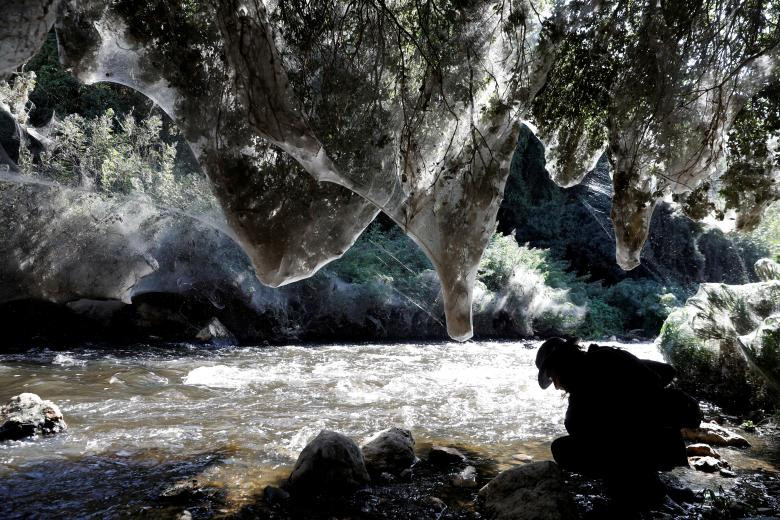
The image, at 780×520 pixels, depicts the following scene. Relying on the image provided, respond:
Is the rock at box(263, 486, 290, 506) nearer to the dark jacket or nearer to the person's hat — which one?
the person's hat

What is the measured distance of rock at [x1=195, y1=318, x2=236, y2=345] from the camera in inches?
462

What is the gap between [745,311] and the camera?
5.85 metres

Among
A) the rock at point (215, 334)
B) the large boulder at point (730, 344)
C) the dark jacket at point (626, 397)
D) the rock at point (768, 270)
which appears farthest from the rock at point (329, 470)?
the rock at point (215, 334)

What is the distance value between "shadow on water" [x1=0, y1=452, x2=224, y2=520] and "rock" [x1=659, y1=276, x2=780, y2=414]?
520 centimetres

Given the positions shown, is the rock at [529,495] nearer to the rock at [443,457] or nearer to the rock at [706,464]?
the rock at [443,457]

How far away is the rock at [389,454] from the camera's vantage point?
3900 millimetres

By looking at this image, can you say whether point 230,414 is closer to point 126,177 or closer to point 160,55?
point 160,55

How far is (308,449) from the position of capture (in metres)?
3.67

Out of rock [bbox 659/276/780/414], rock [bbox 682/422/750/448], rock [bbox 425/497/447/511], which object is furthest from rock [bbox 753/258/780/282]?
rock [bbox 425/497/447/511]

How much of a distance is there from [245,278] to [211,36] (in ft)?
29.7

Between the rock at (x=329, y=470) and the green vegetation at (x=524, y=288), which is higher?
the green vegetation at (x=524, y=288)

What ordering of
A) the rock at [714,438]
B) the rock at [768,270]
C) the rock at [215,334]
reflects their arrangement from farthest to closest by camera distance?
the rock at [215,334], the rock at [768,270], the rock at [714,438]

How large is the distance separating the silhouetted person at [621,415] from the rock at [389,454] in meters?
1.31

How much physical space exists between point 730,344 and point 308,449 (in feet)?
18.5
